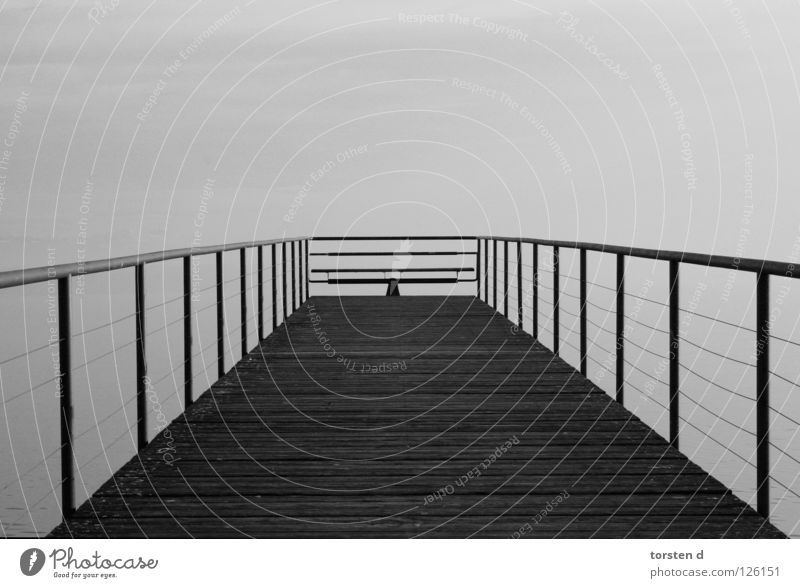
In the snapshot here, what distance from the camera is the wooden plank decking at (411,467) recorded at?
3.12 meters

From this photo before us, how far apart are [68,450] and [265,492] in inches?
29.2

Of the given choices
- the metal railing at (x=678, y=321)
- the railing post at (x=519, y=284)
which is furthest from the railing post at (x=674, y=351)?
the railing post at (x=519, y=284)

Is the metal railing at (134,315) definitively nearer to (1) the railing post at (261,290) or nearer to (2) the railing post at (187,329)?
(2) the railing post at (187,329)

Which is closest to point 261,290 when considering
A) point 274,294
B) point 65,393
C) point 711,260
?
point 274,294

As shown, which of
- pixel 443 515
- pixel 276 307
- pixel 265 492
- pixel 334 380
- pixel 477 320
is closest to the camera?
pixel 443 515

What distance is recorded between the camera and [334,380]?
6.21 metres

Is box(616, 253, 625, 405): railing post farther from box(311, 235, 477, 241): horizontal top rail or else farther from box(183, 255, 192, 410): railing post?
box(311, 235, 477, 241): horizontal top rail

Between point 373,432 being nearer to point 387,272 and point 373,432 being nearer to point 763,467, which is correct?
point 763,467

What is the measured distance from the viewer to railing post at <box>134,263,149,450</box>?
409 centimetres

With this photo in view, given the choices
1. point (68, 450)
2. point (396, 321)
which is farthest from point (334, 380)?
point (396, 321)

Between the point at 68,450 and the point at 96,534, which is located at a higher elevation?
the point at 68,450

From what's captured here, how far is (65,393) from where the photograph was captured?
3193mm

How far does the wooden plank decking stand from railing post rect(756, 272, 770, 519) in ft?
0.30

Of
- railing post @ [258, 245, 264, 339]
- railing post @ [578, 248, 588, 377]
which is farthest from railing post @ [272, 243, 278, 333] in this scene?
railing post @ [578, 248, 588, 377]
